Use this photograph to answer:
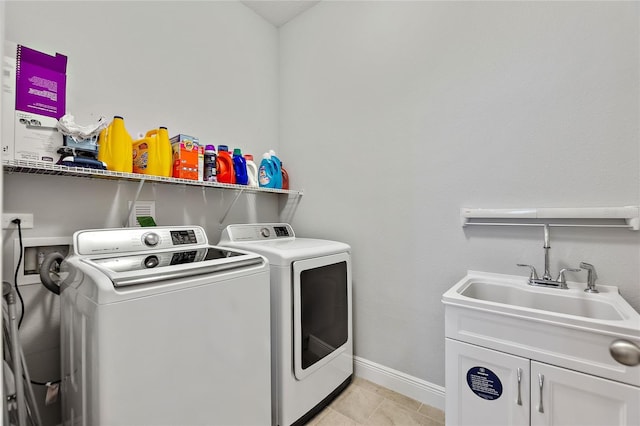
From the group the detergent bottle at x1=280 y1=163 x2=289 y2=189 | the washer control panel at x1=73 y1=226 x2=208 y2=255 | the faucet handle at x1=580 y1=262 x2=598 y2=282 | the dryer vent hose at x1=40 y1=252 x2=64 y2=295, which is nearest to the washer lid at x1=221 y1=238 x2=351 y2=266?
the washer control panel at x1=73 y1=226 x2=208 y2=255

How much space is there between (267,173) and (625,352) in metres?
2.15

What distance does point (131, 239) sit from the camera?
1.57 metres

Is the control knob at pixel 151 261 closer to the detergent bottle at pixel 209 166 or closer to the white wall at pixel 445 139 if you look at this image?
the detergent bottle at pixel 209 166

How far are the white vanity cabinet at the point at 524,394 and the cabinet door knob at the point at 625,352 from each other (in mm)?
645

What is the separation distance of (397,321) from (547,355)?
39.9 inches

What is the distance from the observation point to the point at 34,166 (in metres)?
→ 1.27

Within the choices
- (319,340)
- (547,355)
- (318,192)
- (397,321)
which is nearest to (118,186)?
(318,192)

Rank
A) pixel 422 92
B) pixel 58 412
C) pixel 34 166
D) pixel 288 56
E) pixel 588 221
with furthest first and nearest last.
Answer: pixel 288 56 → pixel 422 92 → pixel 58 412 → pixel 588 221 → pixel 34 166

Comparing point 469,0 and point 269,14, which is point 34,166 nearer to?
point 269,14

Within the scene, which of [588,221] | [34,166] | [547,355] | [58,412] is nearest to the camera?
[547,355]

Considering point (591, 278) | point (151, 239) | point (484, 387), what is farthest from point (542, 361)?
point (151, 239)

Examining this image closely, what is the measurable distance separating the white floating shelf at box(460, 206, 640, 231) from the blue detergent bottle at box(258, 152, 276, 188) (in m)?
1.41

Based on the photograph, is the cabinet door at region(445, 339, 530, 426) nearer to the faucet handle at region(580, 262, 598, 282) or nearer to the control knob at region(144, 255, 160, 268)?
the faucet handle at region(580, 262, 598, 282)

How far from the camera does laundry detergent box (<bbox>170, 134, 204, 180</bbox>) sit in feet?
5.96
